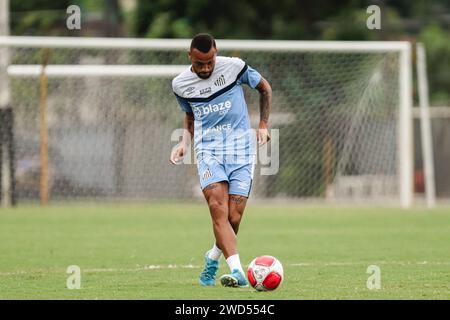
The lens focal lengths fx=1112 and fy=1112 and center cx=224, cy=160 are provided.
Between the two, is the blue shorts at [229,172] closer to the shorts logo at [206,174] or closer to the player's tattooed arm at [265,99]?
the shorts logo at [206,174]

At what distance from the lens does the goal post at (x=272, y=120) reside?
25172 millimetres

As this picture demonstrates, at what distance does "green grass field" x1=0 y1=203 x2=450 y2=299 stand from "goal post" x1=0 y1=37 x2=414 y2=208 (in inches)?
43.1

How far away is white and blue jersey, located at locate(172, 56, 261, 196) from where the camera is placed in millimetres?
10852

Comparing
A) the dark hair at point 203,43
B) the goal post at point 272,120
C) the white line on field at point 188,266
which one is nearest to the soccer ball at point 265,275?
the dark hair at point 203,43

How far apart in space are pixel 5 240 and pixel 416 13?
37406mm

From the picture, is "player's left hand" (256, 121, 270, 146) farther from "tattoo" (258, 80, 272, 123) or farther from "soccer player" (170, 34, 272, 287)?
"tattoo" (258, 80, 272, 123)

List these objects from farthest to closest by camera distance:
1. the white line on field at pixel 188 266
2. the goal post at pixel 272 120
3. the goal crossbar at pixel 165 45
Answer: the goal post at pixel 272 120, the goal crossbar at pixel 165 45, the white line on field at pixel 188 266

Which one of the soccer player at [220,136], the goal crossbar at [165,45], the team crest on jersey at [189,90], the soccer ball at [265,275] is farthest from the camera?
the goal crossbar at [165,45]

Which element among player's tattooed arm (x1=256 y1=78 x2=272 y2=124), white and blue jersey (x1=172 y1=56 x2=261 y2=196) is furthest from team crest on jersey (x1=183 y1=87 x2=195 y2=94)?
player's tattooed arm (x1=256 y1=78 x2=272 y2=124)

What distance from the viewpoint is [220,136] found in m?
10.9

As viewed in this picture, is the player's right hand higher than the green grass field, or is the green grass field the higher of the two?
the player's right hand

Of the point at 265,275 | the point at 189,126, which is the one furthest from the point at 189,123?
the point at 265,275

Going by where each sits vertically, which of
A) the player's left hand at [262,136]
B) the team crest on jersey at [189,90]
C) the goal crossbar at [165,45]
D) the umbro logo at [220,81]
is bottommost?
the player's left hand at [262,136]

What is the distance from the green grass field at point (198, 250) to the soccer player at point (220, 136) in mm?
819
